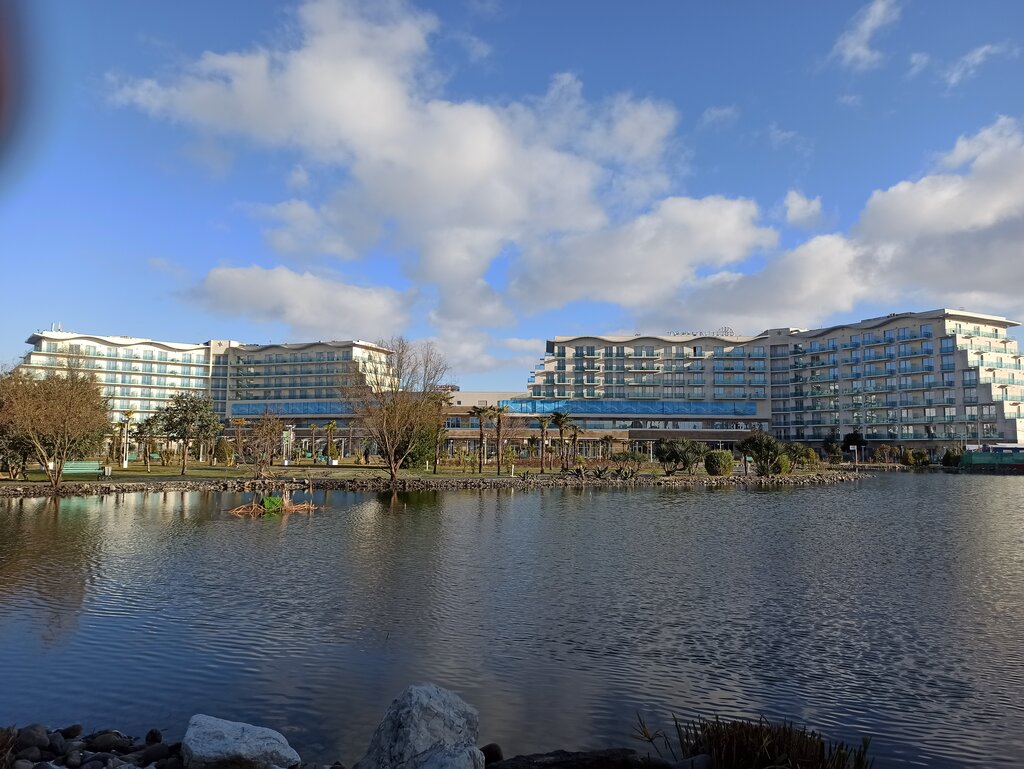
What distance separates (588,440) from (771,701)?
118001 mm

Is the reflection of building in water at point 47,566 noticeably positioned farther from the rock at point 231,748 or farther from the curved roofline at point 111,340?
the curved roofline at point 111,340

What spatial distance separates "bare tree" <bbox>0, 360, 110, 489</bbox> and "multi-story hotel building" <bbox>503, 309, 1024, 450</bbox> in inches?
3801

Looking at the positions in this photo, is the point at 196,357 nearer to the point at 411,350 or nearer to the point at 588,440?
the point at 588,440

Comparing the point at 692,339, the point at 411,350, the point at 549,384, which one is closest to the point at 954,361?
the point at 692,339

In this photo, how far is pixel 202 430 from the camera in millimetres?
72688

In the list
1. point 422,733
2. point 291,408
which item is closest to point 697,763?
point 422,733

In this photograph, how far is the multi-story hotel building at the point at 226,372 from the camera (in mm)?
153250

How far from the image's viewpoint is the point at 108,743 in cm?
834

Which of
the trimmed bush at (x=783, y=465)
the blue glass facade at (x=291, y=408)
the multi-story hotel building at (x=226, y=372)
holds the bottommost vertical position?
the trimmed bush at (x=783, y=465)

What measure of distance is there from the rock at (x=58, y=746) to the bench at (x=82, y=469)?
54917 millimetres

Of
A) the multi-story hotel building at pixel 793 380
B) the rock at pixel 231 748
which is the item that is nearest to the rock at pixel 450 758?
the rock at pixel 231 748

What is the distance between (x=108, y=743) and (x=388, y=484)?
45.6 metres

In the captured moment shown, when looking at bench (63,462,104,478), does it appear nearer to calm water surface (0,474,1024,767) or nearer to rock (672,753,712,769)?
calm water surface (0,474,1024,767)

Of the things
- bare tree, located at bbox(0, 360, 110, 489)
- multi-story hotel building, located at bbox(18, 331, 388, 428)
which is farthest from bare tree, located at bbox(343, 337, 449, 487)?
multi-story hotel building, located at bbox(18, 331, 388, 428)
